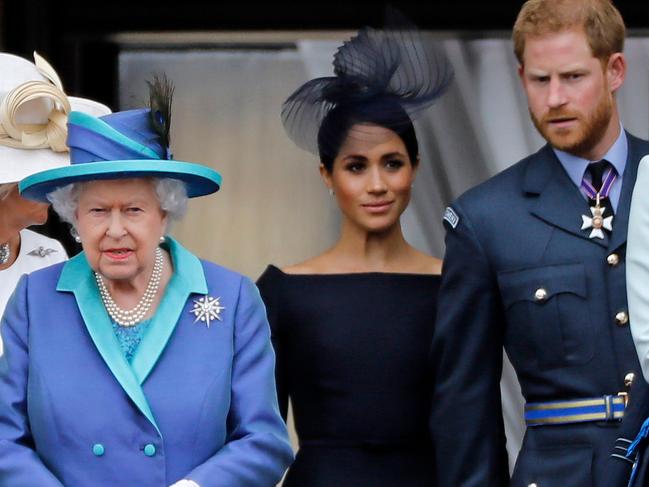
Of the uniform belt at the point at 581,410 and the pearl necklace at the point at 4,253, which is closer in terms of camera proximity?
the uniform belt at the point at 581,410

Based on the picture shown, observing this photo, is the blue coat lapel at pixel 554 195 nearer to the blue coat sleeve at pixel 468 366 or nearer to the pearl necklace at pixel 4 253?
the blue coat sleeve at pixel 468 366

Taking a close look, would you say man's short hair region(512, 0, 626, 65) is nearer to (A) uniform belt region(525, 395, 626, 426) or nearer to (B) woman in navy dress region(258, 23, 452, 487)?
(B) woman in navy dress region(258, 23, 452, 487)

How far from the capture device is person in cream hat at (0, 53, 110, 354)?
5.19 meters

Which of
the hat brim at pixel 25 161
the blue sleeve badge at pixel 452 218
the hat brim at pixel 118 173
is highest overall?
the hat brim at pixel 25 161

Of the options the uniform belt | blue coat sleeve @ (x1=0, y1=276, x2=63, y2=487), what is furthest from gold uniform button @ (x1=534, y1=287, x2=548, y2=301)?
blue coat sleeve @ (x1=0, y1=276, x2=63, y2=487)

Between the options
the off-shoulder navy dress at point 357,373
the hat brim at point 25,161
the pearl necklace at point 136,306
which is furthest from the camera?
the off-shoulder navy dress at point 357,373

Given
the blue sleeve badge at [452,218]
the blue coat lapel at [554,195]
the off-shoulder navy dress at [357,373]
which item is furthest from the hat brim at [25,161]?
the blue coat lapel at [554,195]

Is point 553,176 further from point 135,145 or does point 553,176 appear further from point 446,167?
point 446,167

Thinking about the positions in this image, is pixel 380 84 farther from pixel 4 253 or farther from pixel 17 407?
pixel 17 407

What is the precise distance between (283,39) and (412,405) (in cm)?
185

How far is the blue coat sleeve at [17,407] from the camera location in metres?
4.41

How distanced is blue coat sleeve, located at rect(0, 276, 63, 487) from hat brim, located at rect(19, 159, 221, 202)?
238 millimetres

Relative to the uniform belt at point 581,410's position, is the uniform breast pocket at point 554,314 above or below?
above

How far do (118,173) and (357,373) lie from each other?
45.8 inches
